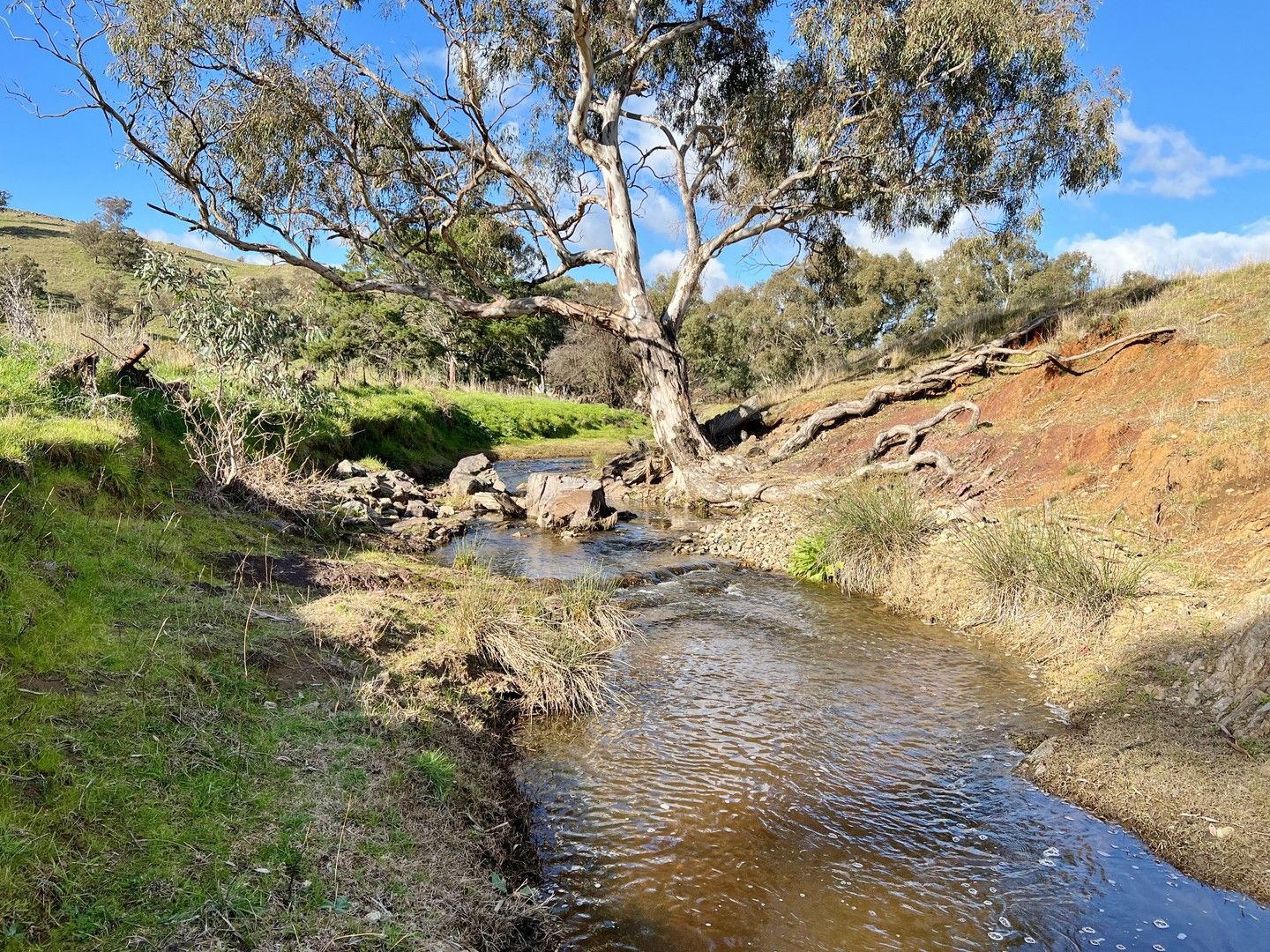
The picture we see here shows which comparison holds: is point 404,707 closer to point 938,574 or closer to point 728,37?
point 938,574

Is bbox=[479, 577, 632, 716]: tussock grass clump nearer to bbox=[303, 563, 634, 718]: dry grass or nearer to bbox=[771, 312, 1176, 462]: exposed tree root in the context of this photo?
bbox=[303, 563, 634, 718]: dry grass

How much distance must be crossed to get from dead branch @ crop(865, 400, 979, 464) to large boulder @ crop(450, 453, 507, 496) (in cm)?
709

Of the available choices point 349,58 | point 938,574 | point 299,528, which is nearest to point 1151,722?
point 938,574

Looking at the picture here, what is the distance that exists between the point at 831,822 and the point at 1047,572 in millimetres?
3864

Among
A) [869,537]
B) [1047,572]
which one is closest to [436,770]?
[1047,572]

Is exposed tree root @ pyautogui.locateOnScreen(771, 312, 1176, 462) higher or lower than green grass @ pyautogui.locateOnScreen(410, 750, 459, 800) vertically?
higher

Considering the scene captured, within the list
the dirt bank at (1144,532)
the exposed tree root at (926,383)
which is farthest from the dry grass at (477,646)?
the exposed tree root at (926,383)

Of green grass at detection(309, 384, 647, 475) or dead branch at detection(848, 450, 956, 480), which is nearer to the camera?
dead branch at detection(848, 450, 956, 480)

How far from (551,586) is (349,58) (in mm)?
12096

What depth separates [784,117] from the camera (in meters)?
16.6

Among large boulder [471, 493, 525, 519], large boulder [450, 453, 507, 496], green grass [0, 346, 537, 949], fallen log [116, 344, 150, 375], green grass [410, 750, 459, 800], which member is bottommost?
green grass [410, 750, 459, 800]

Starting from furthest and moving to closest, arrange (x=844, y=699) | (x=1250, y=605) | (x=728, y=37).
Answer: (x=728, y=37)
(x=844, y=699)
(x=1250, y=605)

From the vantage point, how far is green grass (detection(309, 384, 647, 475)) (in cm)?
1605

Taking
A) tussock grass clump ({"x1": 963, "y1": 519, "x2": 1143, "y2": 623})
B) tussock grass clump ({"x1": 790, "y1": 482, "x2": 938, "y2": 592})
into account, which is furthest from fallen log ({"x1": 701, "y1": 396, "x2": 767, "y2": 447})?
tussock grass clump ({"x1": 963, "y1": 519, "x2": 1143, "y2": 623})
